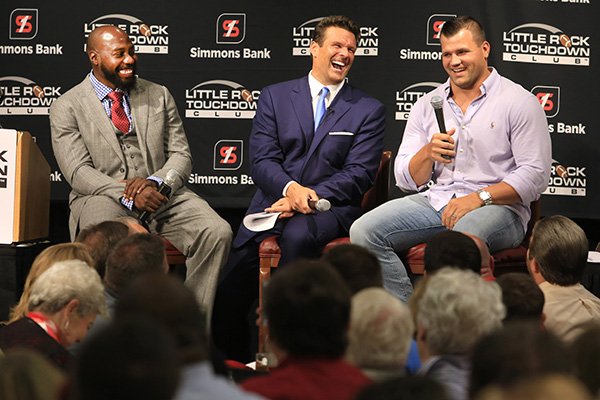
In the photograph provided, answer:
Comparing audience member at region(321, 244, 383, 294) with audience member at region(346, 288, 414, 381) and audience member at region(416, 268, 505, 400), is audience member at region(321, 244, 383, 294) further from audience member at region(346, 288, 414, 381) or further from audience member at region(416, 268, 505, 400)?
audience member at region(346, 288, 414, 381)

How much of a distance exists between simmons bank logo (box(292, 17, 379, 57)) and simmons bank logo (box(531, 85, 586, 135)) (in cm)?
104

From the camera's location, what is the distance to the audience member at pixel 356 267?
3.70 metres

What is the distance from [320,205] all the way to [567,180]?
6.79 ft

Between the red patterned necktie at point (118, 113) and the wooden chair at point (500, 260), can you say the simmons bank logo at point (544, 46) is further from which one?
the red patterned necktie at point (118, 113)

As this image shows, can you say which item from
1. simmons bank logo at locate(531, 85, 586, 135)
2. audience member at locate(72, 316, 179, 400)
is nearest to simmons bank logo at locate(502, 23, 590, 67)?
simmons bank logo at locate(531, 85, 586, 135)

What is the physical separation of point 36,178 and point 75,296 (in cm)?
250

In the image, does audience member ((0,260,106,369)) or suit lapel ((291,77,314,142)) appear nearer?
audience member ((0,260,106,369))

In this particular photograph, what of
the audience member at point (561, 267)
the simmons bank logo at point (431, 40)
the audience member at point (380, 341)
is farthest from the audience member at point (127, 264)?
the simmons bank logo at point (431, 40)

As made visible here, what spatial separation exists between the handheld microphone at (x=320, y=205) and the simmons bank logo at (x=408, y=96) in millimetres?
1567

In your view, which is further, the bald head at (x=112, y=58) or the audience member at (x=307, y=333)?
the bald head at (x=112, y=58)

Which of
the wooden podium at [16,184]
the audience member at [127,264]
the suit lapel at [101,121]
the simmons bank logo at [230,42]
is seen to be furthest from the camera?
the simmons bank logo at [230,42]

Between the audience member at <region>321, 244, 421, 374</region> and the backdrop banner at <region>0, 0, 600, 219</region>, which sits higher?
the backdrop banner at <region>0, 0, 600, 219</region>

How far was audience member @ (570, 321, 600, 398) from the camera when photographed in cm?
267

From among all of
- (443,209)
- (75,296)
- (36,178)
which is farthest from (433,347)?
(36,178)
